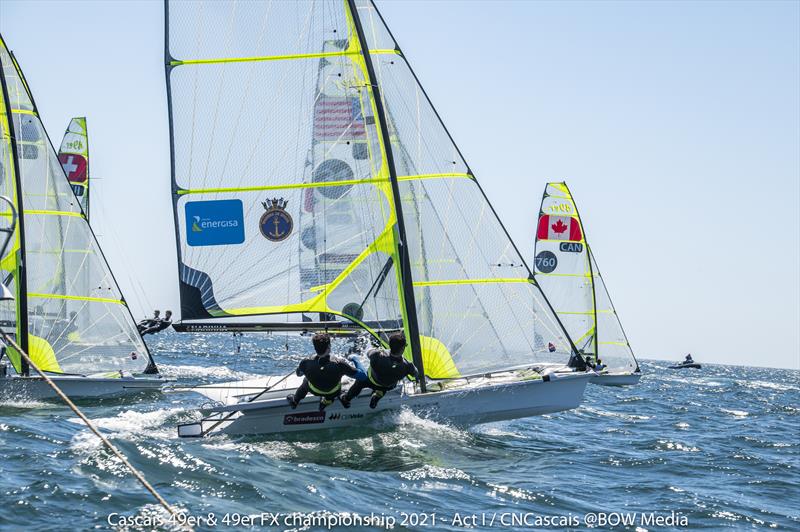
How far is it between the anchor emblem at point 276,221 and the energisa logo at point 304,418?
9.41ft

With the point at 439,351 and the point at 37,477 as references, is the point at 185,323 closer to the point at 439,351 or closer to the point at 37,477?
the point at 439,351

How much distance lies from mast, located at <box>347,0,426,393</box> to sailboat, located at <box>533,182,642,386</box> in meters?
21.1

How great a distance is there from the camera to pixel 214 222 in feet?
48.9

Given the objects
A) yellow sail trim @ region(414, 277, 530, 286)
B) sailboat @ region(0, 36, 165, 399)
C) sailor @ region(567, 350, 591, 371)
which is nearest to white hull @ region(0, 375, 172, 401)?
sailboat @ region(0, 36, 165, 399)

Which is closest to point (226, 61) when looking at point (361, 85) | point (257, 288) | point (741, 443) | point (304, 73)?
point (304, 73)

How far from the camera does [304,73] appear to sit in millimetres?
15078

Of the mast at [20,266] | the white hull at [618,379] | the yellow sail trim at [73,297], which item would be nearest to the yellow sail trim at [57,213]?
the mast at [20,266]

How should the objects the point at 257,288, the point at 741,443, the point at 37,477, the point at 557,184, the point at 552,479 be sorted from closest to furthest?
the point at 37,477, the point at 552,479, the point at 257,288, the point at 741,443, the point at 557,184

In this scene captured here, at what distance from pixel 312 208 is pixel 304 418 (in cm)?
339

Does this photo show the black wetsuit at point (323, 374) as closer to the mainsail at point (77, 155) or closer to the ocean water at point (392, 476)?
the ocean water at point (392, 476)

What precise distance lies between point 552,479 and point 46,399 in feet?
35.0

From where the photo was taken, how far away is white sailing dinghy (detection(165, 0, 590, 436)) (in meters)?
14.9

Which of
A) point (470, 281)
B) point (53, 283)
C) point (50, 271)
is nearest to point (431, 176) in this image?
point (470, 281)

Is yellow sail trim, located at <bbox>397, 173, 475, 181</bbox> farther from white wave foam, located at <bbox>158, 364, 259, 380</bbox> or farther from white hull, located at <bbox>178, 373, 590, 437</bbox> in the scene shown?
white wave foam, located at <bbox>158, 364, 259, 380</bbox>
